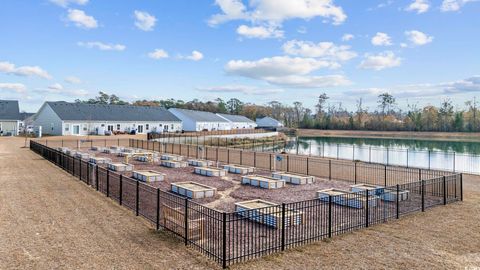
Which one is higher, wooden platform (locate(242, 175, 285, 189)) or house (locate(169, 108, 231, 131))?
house (locate(169, 108, 231, 131))

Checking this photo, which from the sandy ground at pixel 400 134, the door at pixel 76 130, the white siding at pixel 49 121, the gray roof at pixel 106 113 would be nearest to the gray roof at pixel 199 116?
the gray roof at pixel 106 113

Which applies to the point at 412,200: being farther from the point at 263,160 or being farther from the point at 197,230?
the point at 263,160

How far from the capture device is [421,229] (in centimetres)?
1025

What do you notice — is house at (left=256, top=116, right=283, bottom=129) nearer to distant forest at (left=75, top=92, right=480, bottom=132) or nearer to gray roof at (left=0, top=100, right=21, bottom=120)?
distant forest at (left=75, top=92, right=480, bottom=132)

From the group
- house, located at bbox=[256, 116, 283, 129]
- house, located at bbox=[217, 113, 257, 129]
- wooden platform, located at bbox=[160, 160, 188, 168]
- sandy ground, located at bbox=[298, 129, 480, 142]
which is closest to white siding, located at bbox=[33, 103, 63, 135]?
wooden platform, located at bbox=[160, 160, 188, 168]

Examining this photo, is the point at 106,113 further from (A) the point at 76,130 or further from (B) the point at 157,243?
(B) the point at 157,243

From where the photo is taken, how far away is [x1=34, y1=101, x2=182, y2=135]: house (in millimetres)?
57178

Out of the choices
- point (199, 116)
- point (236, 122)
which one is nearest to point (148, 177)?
point (199, 116)

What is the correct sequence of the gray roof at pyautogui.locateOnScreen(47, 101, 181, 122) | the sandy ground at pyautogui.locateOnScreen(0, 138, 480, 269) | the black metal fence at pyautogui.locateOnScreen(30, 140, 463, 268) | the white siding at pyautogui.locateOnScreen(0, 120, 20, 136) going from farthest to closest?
1. the gray roof at pyautogui.locateOnScreen(47, 101, 181, 122)
2. the white siding at pyautogui.locateOnScreen(0, 120, 20, 136)
3. the black metal fence at pyautogui.locateOnScreen(30, 140, 463, 268)
4. the sandy ground at pyautogui.locateOnScreen(0, 138, 480, 269)

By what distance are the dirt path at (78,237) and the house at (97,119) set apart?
45.3 meters

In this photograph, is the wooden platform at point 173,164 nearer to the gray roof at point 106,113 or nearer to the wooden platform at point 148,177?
the wooden platform at point 148,177

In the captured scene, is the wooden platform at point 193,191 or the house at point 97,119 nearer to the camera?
the wooden platform at point 193,191

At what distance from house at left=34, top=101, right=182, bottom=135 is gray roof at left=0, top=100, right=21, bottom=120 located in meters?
3.78

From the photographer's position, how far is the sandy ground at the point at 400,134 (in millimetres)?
87250
